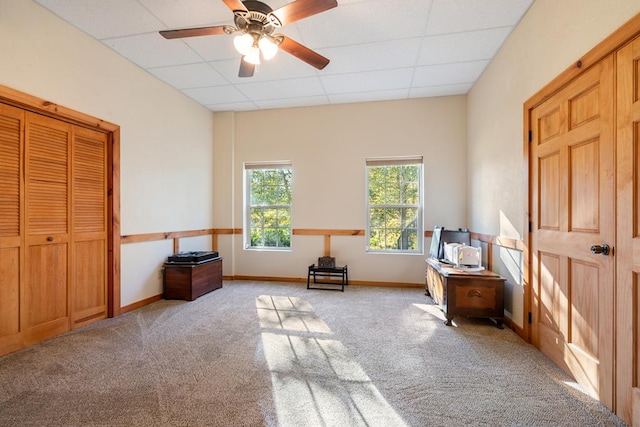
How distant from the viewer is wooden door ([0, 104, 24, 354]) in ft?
7.65

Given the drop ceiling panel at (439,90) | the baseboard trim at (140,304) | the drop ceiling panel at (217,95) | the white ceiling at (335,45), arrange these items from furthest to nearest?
1. the drop ceiling panel at (217,95)
2. the drop ceiling panel at (439,90)
3. the baseboard trim at (140,304)
4. the white ceiling at (335,45)

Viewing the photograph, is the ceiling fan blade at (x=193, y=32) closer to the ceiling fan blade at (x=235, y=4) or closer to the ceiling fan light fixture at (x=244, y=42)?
the ceiling fan light fixture at (x=244, y=42)

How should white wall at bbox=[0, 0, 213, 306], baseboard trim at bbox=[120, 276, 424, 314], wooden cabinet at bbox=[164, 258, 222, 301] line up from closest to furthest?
white wall at bbox=[0, 0, 213, 306]
baseboard trim at bbox=[120, 276, 424, 314]
wooden cabinet at bbox=[164, 258, 222, 301]

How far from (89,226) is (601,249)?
4247mm

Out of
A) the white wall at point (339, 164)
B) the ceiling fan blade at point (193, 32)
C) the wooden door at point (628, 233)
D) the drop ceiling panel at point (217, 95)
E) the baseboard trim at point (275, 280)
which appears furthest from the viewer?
the white wall at point (339, 164)

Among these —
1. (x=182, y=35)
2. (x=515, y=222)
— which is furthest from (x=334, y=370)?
(x=182, y=35)

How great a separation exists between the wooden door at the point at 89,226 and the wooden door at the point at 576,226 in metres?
4.21

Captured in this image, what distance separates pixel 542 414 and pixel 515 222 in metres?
1.69

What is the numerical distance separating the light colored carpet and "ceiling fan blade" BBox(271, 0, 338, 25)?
245cm

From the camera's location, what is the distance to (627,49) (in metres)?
1.59

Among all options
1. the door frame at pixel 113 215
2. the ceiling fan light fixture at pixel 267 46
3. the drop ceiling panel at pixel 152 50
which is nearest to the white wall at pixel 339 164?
the drop ceiling panel at pixel 152 50

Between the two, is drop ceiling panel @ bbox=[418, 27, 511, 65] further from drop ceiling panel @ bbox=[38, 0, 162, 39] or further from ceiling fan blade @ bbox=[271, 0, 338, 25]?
drop ceiling panel @ bbox=[38, 0, 162, 39]

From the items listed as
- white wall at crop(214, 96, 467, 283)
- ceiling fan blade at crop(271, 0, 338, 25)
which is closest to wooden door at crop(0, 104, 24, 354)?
ceiling fan blade at crop(271, 0, 338, 25)

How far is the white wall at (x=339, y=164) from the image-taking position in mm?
4469
